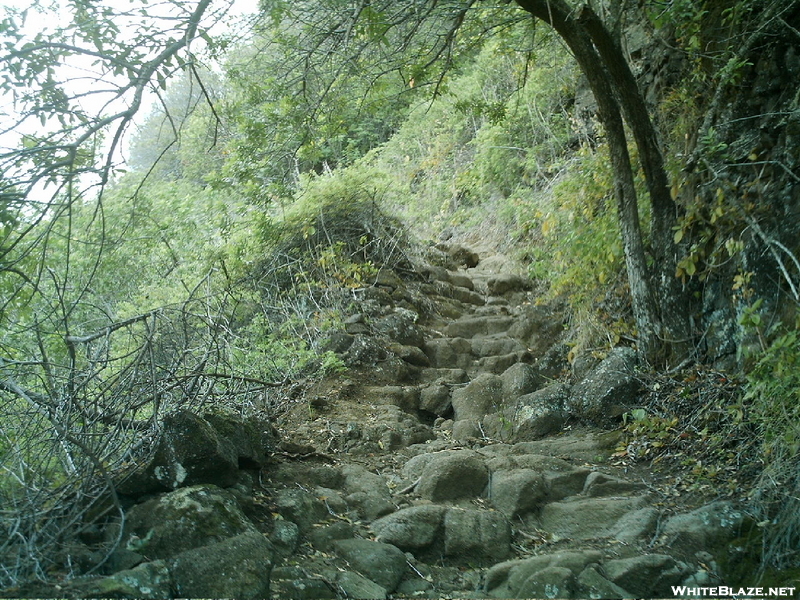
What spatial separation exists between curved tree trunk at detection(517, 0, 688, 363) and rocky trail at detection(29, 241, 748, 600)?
449mm

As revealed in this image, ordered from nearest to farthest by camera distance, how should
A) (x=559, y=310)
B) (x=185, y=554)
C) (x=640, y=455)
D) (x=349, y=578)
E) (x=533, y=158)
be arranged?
(x=185, y=554) → (x=349, y=578) → (x=640, y=455) → (x=559, y=310) → (x=533, y=158)

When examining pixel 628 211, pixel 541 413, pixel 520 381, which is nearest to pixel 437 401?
pixel 520 381

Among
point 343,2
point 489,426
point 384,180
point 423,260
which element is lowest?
point 489,426

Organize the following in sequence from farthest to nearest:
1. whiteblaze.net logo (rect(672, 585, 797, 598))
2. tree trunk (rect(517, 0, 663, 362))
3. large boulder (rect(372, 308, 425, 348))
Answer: large boulder (rect(372, 308, 425, 348)) < tree trunk (rect(517, 0, 663, 362)) < whiteblaze.net logo (rect(672, 585, 797, 598))

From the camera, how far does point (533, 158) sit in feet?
38.2

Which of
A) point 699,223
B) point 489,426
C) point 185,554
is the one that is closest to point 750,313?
point 699,223

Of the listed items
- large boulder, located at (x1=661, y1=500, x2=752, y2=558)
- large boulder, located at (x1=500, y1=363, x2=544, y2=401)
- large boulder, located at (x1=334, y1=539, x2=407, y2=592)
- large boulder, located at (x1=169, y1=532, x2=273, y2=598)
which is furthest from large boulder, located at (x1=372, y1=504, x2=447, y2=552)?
large boulder, located at (x1=500, y1=363, x2=544, y2=401)

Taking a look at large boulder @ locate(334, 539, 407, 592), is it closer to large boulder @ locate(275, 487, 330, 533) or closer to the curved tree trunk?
large boulder @ locate(275, 487, 330, 533)

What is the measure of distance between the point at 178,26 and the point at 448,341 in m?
5.83

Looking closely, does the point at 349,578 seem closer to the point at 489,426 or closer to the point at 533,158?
the point at 489,426

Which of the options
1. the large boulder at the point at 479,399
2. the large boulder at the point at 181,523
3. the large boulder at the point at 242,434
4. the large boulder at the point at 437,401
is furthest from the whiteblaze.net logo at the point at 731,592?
the large boulder at the point at 437,401

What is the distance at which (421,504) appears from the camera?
14.8ft

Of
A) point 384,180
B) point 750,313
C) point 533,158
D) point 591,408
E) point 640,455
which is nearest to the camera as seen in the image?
point 750,313

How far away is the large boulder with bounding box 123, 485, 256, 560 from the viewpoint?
10.6 feet
